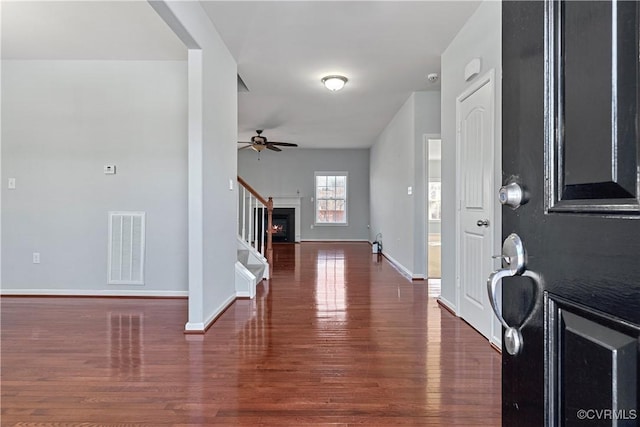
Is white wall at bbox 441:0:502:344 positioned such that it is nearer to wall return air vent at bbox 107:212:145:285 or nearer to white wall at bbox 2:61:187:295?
white wall at bbox 2:61:187:295

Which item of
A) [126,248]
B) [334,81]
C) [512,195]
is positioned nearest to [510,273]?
[512,195]

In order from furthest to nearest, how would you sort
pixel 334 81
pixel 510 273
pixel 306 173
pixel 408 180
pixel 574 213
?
pixel 306 173
pixel 408 180
pixel 334 81
pixel 510 273
pixel 574 213

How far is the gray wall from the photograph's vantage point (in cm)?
997

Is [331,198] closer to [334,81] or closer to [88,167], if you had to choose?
[334,81]

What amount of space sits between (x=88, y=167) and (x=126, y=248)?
0.99 metres

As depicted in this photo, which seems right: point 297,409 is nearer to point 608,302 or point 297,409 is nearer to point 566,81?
point 608,302

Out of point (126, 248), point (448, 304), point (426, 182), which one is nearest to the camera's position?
point (448, 304)

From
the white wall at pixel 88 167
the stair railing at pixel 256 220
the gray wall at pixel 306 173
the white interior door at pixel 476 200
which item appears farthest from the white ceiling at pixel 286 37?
the gray wall at pixel 306 173

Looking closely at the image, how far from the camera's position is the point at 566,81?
584 millimetres

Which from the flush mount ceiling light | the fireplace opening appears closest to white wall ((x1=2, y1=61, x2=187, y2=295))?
the flush mount ceiling light

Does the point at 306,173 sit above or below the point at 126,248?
above

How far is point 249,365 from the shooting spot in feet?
7.38

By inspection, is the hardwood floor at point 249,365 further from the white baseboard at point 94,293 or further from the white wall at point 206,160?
the white wall at point 206,160

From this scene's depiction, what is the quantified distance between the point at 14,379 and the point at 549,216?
2.79m
